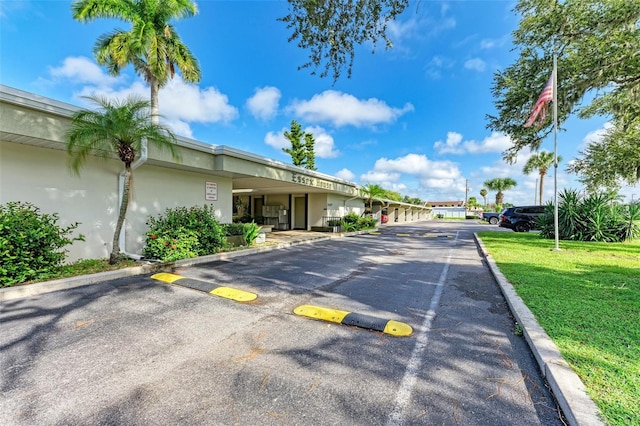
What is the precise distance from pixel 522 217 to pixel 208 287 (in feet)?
67.2

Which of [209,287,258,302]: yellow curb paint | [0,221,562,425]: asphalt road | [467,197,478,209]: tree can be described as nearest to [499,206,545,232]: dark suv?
[0,221,562,425]: asphalt road

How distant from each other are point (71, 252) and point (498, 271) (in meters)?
10.2

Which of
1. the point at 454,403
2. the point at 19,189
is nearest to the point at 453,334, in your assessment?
the point at 454,403

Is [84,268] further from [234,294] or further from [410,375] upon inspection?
[410,375]

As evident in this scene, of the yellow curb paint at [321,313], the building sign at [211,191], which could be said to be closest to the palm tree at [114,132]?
the building sign at [211,191]

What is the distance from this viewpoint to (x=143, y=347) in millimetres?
3090

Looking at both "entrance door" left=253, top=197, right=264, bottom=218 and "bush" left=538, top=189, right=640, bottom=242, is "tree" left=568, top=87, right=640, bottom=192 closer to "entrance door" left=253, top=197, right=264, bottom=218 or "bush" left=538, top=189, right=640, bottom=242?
"bush" left=538, top=189, right=640, bottom=242

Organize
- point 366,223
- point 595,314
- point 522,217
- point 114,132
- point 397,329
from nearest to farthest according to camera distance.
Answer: point 397,329 → point 595,314 → point 114,132 → point 522,217 → point 366,223

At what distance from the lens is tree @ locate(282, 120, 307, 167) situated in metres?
32.7

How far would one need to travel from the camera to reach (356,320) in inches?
148

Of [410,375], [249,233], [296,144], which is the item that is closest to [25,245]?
[249,233]

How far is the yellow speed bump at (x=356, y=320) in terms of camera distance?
3510 millimetres

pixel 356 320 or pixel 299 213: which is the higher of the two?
pixel 299 213

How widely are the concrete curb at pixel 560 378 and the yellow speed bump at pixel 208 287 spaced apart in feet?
12.7
